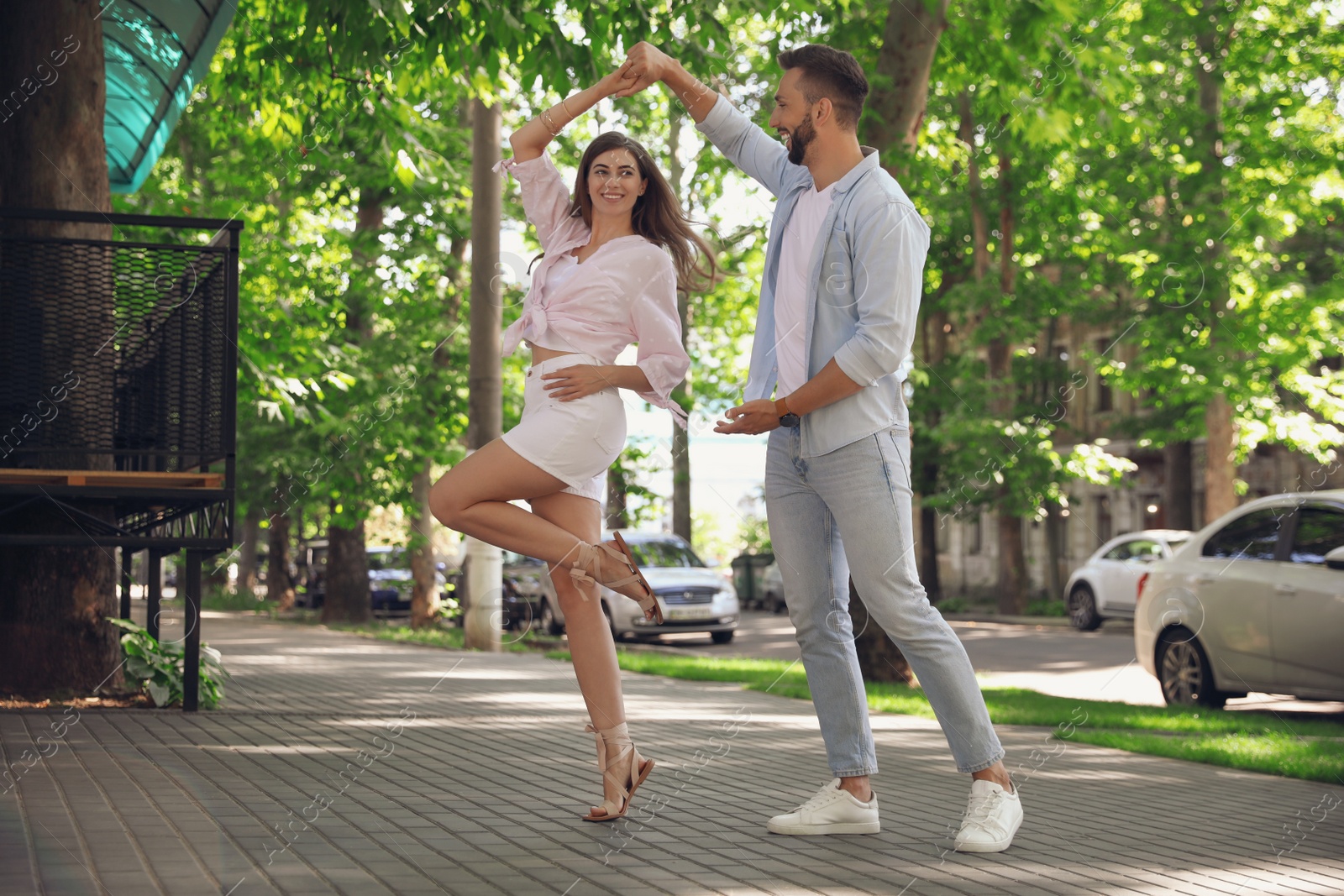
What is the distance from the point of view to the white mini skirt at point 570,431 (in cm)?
439

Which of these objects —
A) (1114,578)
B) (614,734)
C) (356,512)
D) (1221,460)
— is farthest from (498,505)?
(1114,578)

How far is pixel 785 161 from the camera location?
4.89 metres

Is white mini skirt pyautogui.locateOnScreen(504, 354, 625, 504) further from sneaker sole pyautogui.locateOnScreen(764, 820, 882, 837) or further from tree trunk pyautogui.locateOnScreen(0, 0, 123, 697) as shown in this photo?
tree trunk pyautogui.locateOnScreen(0, 0, 123, 697)

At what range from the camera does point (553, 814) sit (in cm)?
483

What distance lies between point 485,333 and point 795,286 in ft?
37.8

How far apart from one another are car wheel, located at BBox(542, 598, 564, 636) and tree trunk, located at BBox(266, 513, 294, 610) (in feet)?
51.7

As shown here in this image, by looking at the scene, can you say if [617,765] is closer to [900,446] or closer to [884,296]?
[900,446]

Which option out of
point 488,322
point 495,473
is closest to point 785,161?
point 495,473

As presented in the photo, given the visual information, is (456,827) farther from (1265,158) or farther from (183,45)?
(1265,158)

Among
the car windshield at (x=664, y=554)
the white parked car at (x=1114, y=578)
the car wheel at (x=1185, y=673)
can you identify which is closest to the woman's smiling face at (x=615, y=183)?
the car wheel at (x=1185, y=673)

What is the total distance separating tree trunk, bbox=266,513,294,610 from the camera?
123ft

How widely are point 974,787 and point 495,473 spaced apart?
1774 mm

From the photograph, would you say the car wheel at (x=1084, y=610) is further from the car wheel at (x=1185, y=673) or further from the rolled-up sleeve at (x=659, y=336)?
the rolled-up sleeve at (x=659, y=336)

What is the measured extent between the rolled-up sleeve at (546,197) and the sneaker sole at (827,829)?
6.77 feet
